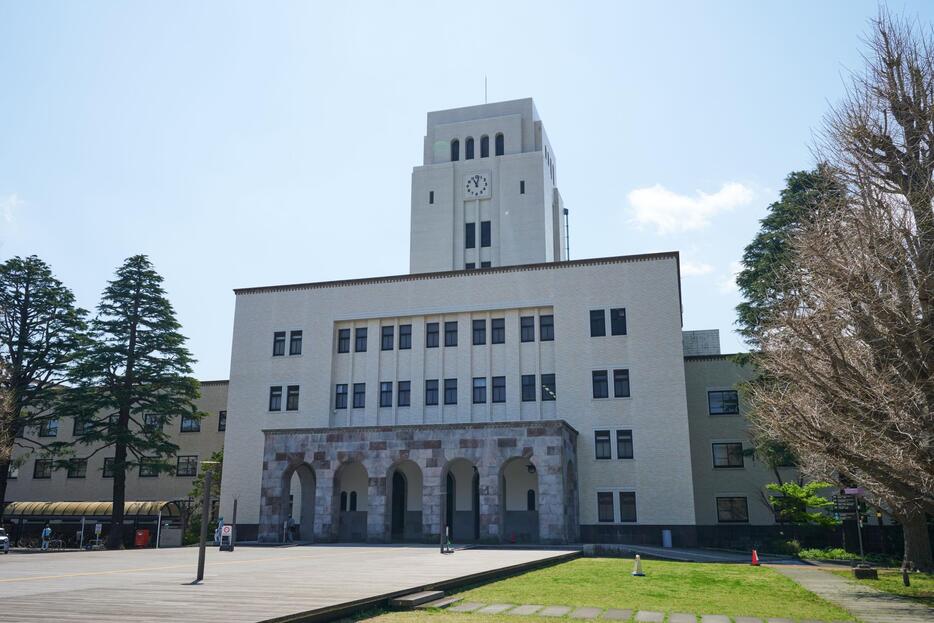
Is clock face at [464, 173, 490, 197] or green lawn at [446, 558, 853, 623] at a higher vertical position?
clock face at [464, 173, 490, 197]

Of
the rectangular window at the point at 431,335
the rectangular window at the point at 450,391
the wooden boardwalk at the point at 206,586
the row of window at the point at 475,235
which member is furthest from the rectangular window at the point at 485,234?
the wooden boardwalk at the point at 206,586

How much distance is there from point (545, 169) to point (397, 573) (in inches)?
1725

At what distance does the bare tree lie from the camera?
15375mm

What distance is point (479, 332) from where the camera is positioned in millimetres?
42781

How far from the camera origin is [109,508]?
1917 inches

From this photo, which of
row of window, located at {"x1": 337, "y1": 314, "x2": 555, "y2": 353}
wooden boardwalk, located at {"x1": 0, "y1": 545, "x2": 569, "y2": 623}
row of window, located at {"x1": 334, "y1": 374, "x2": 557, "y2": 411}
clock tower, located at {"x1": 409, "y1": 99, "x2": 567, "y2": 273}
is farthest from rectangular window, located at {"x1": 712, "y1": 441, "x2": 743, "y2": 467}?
wooden boardwalk, located at {"x1": 0, "y1": 545, "x2": 569, "y2": 623}

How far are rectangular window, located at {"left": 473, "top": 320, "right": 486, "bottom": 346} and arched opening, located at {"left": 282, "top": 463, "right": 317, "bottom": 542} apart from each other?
11.7 meters

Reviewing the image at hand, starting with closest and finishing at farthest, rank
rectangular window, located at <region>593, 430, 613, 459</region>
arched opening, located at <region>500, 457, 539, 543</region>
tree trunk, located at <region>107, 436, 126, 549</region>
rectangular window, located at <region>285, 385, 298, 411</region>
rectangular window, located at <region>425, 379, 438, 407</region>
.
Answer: rectangular window, located at <region>593, 430, 613, 459</region> < tree trunk, located at <region>107, 436, 126, 549</region> < arched opening, located at <region>500, 457, 539, 543</region> < rectangular window, located at <region>425, 379, 438, 407</region> < rectangular window, located at <region>285, 385, 298, 411</region>

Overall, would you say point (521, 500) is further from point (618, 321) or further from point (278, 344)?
point (278, 344)

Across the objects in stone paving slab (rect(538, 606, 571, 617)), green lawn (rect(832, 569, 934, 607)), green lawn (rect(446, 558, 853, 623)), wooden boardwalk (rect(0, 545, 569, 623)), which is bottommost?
green lawn (rect(832, 569, 934, 607))

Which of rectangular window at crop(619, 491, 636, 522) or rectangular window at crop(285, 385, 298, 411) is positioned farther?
rectangular window at crop(285, 385, 298, 411)

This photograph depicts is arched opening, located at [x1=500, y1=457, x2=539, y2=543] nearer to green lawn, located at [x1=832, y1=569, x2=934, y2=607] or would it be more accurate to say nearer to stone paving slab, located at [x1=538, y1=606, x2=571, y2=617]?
green lawn, located at [x1=832, y1=569, x2=934, y2=607]

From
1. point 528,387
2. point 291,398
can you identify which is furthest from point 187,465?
point 528,387

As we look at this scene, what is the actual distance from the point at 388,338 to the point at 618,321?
533 inches
